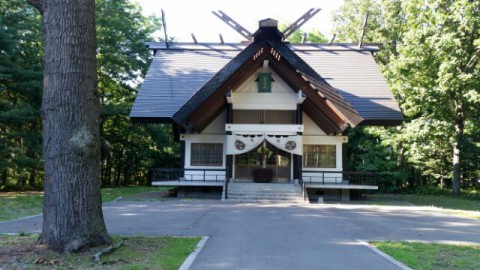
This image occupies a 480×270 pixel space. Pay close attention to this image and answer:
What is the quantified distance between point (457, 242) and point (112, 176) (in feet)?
119

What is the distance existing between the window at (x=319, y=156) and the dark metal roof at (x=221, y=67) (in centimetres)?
256

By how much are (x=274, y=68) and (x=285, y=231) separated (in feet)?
41.9

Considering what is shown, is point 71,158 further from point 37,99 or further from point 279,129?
point 37,99

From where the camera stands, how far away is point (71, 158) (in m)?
6.33

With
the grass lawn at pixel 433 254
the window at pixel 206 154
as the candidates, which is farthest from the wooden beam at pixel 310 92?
the grass lawn at pixel 433 254

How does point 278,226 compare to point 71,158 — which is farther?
point 278,226

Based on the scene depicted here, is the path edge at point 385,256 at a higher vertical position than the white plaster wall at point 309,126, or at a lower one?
lower

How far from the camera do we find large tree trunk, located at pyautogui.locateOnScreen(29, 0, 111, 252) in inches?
246

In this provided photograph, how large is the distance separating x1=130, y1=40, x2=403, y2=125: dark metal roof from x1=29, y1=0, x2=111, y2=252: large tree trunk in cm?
1347

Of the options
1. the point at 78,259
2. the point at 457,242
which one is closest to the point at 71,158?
the point at 78,259

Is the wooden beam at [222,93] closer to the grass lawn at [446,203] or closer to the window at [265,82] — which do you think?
the window at [265,82]

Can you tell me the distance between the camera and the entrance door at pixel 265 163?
2148 cm

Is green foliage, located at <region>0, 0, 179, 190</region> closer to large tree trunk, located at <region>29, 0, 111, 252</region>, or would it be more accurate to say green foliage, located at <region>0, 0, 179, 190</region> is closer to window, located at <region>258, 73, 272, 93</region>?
window, located at <region>258, 73, 272, 93</region>

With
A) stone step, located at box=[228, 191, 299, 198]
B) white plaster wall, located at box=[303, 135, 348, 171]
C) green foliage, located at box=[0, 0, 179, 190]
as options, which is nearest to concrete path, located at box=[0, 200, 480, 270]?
stone step, located at box=[228, 191, 299, 198]
